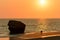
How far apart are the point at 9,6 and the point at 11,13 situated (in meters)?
0.07

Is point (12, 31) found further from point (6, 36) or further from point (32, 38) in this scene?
point (32, 38)

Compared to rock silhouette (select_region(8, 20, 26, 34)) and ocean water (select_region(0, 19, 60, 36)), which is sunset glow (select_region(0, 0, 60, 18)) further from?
rock silhouette (select_region(8, 20, 26, 34))

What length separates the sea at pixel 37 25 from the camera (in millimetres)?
1071

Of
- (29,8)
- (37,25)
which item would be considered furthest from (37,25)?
(29,8)

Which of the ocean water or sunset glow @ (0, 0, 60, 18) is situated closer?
the ocean water

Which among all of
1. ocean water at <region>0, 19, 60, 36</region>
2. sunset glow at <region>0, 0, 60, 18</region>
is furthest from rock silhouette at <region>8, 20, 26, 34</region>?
sunset glow at <region>0, 0, 60, 18</region>

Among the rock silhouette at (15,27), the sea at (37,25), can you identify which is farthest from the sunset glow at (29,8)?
the rock silhouette at (15,27)

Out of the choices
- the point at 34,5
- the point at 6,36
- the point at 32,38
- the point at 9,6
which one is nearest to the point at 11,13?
the point at 9,6

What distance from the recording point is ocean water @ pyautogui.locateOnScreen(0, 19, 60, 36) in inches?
42.1

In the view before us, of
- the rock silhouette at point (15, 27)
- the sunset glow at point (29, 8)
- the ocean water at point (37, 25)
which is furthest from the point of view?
the sunset glow at point (29, 8)

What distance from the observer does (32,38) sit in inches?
33.8

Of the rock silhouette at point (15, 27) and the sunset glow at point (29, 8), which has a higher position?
the sunset glow at point (29, 8)

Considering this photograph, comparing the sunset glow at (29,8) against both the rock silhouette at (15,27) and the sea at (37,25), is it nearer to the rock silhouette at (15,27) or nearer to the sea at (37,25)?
the sea at (37,25)

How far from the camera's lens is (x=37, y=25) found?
46.4 inches
